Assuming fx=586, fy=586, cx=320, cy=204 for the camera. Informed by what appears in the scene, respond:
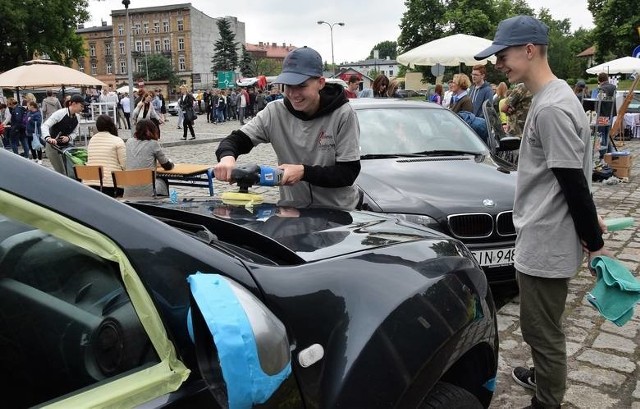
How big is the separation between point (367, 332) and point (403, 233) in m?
0.73

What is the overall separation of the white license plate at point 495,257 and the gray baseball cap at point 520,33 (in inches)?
82.8

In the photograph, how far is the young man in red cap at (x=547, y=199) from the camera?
8.08ft

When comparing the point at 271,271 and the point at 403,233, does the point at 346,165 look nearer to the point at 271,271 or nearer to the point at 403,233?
the point at 403,233

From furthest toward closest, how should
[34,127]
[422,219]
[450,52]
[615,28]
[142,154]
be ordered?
1. [615,28]
2. [34,127]
3. [450,52]
4. [142,154]
5. [422,219]

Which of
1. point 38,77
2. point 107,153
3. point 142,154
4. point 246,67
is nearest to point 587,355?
point 142,154

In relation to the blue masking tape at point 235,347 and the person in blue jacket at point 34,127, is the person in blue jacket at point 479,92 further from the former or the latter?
the person in blue jacket at point 34,127

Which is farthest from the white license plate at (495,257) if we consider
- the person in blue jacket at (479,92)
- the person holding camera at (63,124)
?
the person holding camera at (63,124)

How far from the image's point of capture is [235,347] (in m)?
1.18

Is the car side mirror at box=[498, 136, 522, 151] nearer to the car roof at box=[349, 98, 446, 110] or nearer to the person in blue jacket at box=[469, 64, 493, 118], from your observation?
the car roof at box=[349, 98, 446, 110]

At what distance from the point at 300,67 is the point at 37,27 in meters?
43.3

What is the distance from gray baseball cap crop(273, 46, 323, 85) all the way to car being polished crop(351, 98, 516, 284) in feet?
5.37

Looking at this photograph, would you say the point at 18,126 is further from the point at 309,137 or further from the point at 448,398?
the point at 448,398

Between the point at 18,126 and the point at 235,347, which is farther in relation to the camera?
the point at 18,126

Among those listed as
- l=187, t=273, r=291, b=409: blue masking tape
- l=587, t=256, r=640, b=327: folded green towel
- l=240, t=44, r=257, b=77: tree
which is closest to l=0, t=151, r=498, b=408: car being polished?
l=187, t=273, r=291, b=409: blue masking tape
